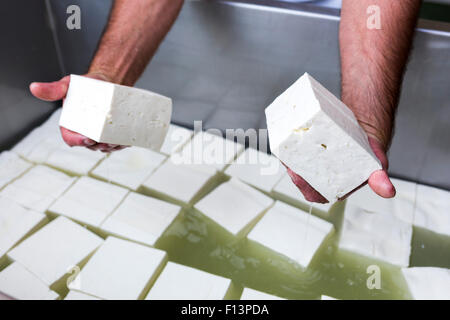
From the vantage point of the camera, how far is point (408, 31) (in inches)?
52.1

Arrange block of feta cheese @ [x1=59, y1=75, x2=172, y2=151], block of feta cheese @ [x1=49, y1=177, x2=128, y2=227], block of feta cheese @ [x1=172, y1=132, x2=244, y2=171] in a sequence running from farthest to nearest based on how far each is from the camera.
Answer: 1. block of feta cheese @ [x1=172, y1=132, x2=244, y2=171]
2. block of feta cheese @ [x1=49, y1=177, x2=128, y2=227]
3. block of feta cheese @ [x1=59, y1=75, x2=172, y2=151]

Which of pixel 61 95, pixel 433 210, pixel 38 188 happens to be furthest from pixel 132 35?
pixel 433 210

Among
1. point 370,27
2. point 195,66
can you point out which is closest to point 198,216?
point 195,66

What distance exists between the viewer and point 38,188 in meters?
1.61

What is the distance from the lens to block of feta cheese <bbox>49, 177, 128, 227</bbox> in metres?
1.51

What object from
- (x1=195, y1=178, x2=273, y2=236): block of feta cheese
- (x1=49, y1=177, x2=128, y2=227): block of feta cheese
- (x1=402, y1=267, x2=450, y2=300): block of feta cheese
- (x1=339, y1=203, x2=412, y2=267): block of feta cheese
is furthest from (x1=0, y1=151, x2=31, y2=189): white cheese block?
(x1=402, y1=267, x2=450, y2=300): block of feta cheese

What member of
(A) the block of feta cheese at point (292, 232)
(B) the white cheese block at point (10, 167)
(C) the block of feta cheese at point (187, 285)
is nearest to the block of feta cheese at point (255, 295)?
(C) the block of feta cheese at point (187, 285)

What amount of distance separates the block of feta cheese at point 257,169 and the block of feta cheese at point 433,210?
518 mm

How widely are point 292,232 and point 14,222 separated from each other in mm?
957

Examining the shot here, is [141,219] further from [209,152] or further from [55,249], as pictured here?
[209,152]

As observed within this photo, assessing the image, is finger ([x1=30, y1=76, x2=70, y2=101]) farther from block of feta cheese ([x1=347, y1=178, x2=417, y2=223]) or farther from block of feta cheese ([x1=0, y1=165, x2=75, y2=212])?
block of feta cheese ([x1=347, y1=178, x2=417, y2=223])

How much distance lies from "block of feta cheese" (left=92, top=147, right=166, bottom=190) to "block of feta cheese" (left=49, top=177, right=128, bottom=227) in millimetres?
52

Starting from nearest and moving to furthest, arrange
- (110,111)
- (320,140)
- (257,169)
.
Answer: (320,140), (110,111), (257,169)

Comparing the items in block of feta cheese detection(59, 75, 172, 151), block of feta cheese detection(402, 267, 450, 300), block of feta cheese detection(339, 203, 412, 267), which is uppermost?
block of feta cheese detection(59, 75, 172, 151)
